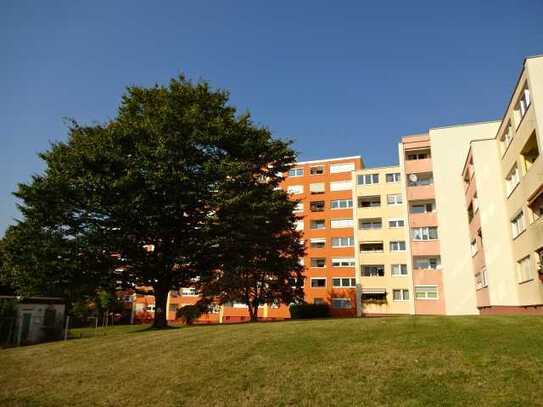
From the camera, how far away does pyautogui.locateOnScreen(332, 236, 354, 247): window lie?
6425cm

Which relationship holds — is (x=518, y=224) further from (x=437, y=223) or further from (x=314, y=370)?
(x=314, y=370)

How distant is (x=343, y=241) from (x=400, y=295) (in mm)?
13821

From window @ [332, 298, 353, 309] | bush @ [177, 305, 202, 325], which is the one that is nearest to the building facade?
window @ [332, 298, 353, 309]

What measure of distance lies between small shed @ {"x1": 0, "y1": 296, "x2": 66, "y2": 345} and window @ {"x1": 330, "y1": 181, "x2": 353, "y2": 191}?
4683 centimetres

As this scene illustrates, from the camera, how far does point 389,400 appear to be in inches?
352

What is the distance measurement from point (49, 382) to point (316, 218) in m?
55.6

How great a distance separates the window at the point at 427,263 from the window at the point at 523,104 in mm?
24606

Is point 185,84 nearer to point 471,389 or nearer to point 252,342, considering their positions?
point 252,342

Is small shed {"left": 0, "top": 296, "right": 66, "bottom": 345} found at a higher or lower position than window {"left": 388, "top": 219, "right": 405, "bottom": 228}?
lower

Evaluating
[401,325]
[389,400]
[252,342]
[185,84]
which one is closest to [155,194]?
[185,84]

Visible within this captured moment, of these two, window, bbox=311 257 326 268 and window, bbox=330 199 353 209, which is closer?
window, bbox=311 257 326 268

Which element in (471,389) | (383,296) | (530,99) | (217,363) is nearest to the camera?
(471,389)

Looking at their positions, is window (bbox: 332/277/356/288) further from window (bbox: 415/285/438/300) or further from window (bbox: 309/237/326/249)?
window (bbox: 415/285/438/300)

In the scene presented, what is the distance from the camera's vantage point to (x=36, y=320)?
26219 millimetres
